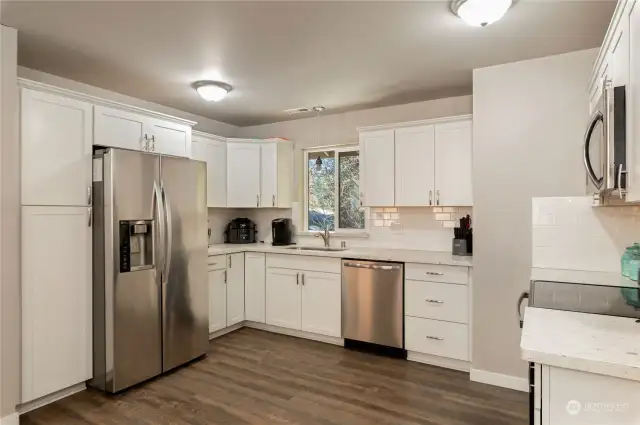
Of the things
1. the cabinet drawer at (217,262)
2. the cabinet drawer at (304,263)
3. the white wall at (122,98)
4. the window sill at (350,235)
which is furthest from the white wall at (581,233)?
the white wall at (122,98)

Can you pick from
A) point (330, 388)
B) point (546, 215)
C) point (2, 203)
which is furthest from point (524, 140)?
point (2, 203)

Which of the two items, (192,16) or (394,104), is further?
(394,104)

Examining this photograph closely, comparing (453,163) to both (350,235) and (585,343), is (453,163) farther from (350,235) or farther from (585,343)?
(585,343)

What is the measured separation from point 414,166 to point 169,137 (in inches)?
88.8

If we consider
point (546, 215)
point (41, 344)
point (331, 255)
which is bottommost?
point (41, 344)

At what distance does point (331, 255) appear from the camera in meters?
3.79

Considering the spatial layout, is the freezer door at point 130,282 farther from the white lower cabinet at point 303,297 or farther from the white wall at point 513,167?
the white wall at point 513,167

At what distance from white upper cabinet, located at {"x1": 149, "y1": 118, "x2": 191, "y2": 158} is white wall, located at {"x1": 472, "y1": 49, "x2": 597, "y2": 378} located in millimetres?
2533

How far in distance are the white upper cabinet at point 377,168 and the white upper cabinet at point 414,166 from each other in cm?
6

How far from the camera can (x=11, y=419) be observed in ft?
7.72

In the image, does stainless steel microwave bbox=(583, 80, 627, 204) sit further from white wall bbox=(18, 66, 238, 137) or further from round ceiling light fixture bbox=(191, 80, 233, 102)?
white wall bbox=(18, 66, 238, 137)

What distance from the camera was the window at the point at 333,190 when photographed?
4527 millimetres

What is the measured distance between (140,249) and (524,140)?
2.98 m

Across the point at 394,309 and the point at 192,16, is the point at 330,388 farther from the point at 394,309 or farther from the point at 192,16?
the point at 192,16
